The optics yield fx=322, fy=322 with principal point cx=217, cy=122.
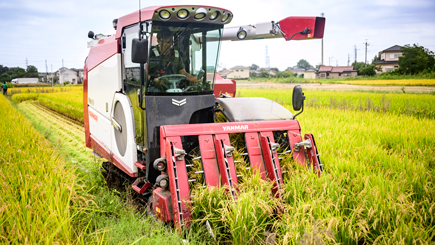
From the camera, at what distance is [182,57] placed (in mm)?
3814

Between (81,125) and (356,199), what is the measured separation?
9.66 m

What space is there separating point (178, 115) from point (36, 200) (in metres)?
1.71

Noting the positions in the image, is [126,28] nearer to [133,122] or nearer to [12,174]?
[133,122]

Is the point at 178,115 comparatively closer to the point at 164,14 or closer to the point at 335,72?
the point at 164,14

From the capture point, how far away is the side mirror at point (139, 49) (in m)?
3.26

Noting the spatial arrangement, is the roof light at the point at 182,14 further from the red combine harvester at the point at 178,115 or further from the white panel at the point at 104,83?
the white panel at the point at 104,83

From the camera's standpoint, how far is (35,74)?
71625mm

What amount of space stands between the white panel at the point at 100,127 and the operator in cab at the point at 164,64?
1481mm

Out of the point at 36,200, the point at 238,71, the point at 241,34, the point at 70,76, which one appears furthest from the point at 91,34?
the point at 70,76

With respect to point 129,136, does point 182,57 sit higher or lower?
higher

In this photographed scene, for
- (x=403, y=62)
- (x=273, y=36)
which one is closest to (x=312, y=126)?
(x=273, y=36)

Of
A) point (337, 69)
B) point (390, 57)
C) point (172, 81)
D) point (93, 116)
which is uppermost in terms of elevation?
point (390, 57)

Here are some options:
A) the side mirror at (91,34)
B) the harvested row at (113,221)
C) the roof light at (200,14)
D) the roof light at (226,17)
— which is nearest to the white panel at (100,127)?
the harvested row at (113,221)

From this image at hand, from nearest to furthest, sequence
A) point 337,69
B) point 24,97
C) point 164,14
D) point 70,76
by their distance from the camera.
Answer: point 164,14, point 24,97, point 337,69, point 70,76
